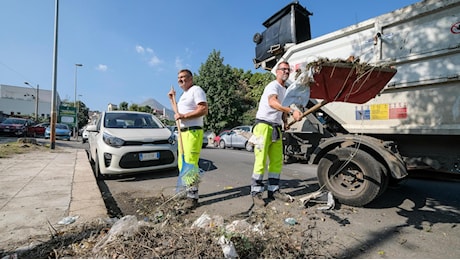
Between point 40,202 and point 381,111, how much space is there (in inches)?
185

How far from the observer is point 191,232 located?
192cm

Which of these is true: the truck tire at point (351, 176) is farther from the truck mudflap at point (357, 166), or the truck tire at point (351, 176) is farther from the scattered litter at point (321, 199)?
the scattered litter at point (321, 199)

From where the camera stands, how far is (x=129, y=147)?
4297 millimetres

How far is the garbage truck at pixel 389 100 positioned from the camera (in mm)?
2660

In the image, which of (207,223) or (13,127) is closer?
(207,223)

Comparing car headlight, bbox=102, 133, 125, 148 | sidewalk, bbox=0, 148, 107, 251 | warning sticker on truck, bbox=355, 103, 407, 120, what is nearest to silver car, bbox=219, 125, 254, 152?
car headlight, bbox=102, 133, 125, 148

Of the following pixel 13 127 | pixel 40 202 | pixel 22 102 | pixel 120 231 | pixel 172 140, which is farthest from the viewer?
pixel 22 102

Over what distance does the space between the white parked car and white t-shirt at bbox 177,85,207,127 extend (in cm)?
166

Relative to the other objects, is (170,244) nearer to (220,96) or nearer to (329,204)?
(329,204)

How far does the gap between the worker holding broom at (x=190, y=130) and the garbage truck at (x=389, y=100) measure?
1.27 m

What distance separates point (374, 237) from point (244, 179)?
9.11 feet

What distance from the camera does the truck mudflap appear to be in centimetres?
290

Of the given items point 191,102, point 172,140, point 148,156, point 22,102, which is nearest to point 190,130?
point 191,102

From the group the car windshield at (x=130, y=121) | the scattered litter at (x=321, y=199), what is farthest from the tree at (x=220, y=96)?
the scattered litter at (x=321, y=199)
